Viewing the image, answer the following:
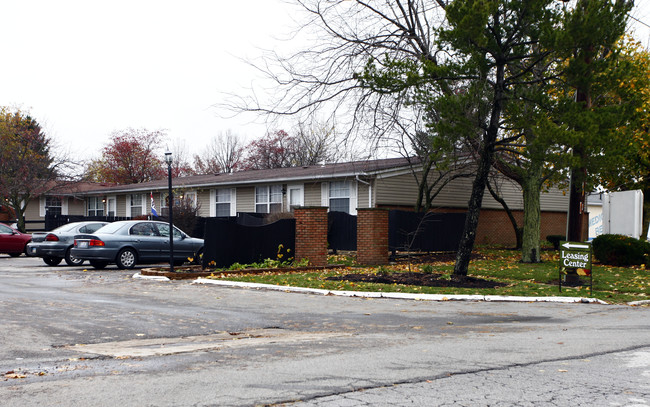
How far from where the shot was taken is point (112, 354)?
748 centimetres

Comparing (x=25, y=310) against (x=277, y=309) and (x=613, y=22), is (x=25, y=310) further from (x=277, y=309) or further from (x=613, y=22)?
(x=613, y=22)

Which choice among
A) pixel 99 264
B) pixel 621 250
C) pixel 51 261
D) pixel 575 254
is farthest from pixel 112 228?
pixel 621 250

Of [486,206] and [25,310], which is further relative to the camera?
[486,206]

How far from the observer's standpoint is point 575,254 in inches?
598

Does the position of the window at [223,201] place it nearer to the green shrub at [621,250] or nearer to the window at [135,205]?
the window at [135,205]

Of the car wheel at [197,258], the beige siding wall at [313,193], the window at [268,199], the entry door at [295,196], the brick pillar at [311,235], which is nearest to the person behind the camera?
the brick pillar at [311,235]

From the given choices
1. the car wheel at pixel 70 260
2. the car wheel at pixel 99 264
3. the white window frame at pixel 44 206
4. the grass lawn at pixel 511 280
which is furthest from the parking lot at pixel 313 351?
the white window frame at pixel 44 206

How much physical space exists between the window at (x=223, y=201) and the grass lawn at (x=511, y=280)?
1337 centimetres

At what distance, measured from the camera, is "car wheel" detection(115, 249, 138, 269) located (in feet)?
67.8

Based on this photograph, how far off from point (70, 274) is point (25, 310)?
8488 mm

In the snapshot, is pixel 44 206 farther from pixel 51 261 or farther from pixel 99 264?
pixel 99 264

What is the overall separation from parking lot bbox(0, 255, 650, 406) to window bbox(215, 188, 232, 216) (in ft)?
71.9

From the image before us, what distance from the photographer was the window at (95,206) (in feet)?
149

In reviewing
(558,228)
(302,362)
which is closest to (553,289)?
(302,362)
